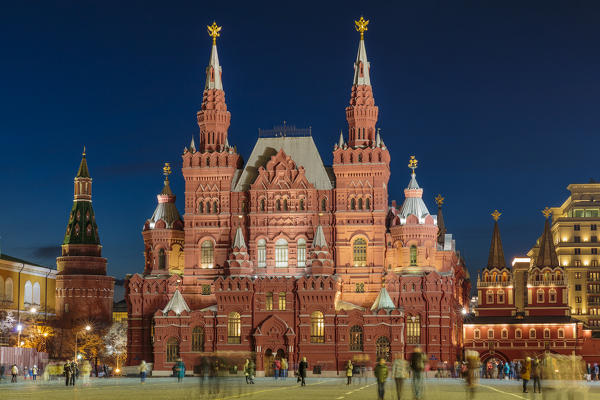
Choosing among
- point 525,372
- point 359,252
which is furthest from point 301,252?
point 525,372

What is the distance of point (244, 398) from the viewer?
43.9 metres

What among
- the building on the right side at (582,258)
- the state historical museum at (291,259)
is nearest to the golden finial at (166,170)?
the state historical museum at (291,259)

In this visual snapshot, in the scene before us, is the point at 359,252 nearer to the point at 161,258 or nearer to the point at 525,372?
the point at 161,258

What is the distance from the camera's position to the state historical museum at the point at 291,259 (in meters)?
99.9

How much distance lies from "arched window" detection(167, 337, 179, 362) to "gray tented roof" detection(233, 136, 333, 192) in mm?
17776

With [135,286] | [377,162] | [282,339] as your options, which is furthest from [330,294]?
[135,286]

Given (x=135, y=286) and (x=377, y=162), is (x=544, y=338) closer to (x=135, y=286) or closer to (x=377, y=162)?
(x=377, y=162)

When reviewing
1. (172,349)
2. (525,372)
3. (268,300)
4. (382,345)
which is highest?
(268,300)

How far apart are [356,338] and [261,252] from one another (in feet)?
A: 47.3

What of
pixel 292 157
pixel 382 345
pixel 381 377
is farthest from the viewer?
pixel 292 157

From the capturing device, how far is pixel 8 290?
135 m

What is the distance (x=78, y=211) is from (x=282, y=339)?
5943cm

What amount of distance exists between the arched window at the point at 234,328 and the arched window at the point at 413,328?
17347 mm

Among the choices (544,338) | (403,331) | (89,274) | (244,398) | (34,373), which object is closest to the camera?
(244,398)
